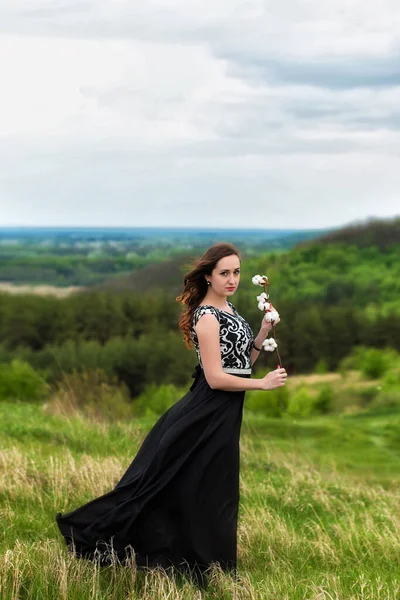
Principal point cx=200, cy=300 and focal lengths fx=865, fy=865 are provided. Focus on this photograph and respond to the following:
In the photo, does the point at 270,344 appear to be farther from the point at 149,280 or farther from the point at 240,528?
the point at 149,280

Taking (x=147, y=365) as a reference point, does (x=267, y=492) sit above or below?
above

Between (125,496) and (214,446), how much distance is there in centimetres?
63

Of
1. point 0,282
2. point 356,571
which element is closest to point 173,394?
point 356,571

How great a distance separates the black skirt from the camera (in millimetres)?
4969

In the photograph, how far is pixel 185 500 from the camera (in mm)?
4965

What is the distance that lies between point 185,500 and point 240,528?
130 centimetres

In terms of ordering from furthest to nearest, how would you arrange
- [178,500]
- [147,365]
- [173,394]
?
[147,365] < [173,394] < [178,500]

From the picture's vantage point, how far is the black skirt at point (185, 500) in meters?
4.97

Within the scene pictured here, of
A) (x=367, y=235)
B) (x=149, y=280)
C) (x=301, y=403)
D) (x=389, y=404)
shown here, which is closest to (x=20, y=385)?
(x=389, y=404)

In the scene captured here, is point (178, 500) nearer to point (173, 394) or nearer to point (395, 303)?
point (173, 394)

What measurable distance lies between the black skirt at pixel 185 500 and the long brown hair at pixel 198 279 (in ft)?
1.27

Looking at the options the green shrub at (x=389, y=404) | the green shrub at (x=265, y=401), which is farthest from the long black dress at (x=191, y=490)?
the green shrub at (x=265, y=401)

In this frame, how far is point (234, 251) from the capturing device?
5.03 m

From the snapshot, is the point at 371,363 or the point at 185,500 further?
the point at 371,363
